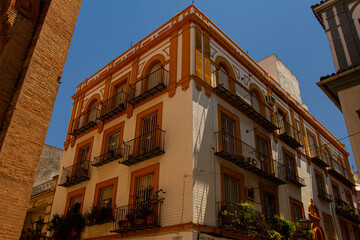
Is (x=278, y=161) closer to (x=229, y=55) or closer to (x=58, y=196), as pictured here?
(x=229, y=55)

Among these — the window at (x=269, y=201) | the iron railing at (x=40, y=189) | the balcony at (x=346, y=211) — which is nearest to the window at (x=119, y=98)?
the window at (x=269, y=201)

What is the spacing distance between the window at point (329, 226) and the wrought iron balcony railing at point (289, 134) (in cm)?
537

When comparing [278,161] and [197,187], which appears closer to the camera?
[197,187]

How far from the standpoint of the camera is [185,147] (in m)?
13.2

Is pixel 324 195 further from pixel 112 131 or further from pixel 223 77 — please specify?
pixel 112 131

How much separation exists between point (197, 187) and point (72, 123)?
12.8m

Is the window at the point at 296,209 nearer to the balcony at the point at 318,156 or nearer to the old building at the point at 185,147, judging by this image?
the old building at the point at 185,147

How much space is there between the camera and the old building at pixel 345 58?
1203 centimetres

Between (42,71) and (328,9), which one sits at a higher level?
(328,9)

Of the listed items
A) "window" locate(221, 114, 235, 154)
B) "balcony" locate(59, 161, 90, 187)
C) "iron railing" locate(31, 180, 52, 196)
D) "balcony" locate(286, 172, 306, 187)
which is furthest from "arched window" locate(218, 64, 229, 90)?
"iron railing" locate(31, 180, 52, 196)

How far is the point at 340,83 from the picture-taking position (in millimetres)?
12594

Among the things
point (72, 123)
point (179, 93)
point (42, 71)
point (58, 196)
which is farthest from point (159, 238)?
point (72, 123)

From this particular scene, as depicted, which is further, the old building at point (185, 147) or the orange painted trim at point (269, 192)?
the orange painted trim at point (269, 192)

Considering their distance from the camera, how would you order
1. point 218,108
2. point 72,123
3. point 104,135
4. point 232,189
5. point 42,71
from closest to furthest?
point 42,71 < point 232,189 < point 218,108 < point 104,135 < point 72,123
